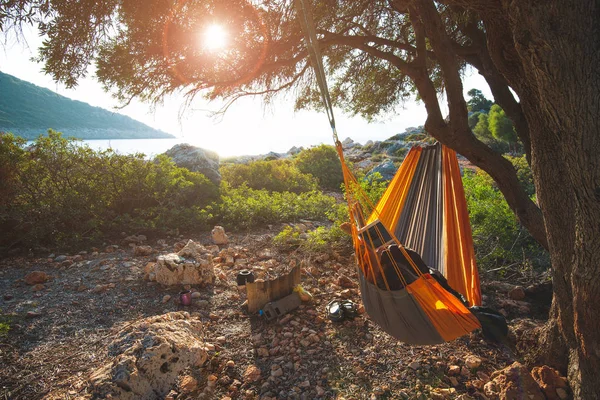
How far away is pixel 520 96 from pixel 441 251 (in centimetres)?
110

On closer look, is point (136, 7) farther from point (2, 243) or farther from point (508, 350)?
point (508, 350)

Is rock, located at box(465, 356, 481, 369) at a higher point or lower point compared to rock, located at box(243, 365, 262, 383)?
higher

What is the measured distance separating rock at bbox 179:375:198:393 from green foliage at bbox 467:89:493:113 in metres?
21.2

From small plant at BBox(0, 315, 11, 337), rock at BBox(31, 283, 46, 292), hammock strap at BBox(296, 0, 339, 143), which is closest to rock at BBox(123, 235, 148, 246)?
rock at BBox(31, 283, 46, 292)

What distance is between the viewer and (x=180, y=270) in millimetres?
2414

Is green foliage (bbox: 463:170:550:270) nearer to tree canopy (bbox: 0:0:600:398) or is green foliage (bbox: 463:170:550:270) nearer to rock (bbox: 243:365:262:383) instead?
tree canopy (bbox: 0:0:600:398)

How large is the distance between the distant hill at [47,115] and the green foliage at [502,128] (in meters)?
17.6

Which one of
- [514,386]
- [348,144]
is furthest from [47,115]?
[514,386]

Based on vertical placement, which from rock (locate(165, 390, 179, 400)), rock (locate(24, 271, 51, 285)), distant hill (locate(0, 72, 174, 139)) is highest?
distant hill (locate(0, 72, 174, 139))

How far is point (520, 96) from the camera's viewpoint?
1.42 meters

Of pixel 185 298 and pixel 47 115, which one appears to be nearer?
pixel 185 298

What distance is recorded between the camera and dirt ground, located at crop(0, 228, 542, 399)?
4.84ft

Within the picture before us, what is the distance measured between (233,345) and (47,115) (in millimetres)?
41694

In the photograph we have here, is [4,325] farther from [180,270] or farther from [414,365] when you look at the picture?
[414,365]
